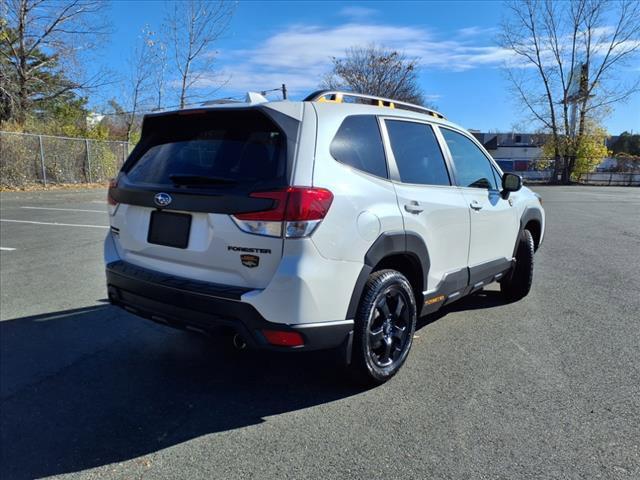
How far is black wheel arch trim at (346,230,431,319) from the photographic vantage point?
3012 millimetres

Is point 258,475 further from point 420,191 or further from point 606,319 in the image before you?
point 606,319

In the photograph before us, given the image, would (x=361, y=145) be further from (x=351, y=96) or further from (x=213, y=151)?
(x=213, y=151)

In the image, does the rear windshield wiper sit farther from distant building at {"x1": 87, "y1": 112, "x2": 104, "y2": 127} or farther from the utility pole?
the utility pole

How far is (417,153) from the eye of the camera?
382cm

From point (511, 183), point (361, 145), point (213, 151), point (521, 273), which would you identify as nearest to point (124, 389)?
point (213, 151)

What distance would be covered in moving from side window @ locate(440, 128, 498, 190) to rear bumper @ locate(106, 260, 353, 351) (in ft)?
6.84

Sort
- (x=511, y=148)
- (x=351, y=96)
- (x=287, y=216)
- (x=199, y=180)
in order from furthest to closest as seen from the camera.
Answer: (x=511, y=148), (x=351, y=96), (x=199, y=180), (x=287, y=216)

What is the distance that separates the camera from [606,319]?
189 inches

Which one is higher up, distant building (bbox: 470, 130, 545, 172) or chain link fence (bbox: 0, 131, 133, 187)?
distant building (bbox: 470, 130, 545, 172)

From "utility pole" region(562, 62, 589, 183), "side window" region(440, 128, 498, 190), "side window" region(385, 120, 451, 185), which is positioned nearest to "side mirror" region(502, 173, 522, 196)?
"side window" region(440, 128, 498, 190)

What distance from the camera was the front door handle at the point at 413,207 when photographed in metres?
3.41

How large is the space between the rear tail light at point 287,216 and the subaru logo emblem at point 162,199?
23.1 inches

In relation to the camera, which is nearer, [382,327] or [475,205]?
[382,327]

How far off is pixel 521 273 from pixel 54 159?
2055cm
